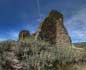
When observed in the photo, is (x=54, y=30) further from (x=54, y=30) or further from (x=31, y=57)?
(x=31, y=57)

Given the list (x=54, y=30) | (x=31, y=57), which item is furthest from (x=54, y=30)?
(x=31, y=57)

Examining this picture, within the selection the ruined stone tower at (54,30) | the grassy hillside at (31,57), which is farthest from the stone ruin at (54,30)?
the grassy hillside at (31,57)

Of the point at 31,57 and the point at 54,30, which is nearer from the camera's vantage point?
the point at 31,57

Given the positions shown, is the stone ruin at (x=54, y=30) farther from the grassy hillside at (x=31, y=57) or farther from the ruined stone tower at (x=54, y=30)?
the grassy hillside at (x=31, y=57)

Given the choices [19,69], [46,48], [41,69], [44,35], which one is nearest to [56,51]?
[46,48]

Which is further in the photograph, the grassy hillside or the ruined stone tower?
the ruined stone tower

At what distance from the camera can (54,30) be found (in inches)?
656

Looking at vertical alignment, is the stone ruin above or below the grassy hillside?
above

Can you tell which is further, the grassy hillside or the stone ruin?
the stone ruin

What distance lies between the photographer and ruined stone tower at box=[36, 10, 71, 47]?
1620cm

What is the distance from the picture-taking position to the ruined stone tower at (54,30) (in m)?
16.2

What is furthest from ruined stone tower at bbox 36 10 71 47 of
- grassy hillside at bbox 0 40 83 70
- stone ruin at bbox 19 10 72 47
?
grassy hillside at bbox 0 40 83 70

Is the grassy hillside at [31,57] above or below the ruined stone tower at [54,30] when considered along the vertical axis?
below

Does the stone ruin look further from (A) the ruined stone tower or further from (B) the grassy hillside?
(B) the grassy hillside
